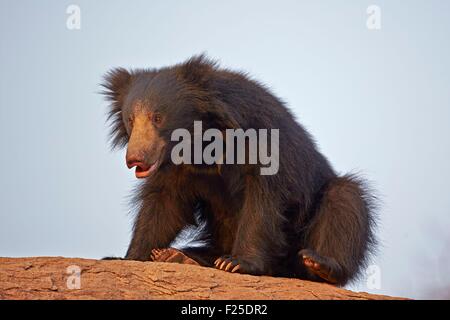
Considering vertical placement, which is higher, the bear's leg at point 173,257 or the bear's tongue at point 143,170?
the bear's tongue at point 143,170

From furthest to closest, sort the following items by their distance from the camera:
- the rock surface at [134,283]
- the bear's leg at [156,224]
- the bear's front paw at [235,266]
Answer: the bear's leg at [156,224], the bear's front paw at [235,266], the rock surface at [134,283]

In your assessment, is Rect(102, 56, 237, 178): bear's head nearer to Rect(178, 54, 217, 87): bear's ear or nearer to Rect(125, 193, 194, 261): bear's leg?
Rect(178, 54, 217, 87): bear's ear

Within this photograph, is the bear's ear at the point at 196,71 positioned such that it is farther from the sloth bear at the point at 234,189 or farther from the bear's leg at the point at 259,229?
the bear's leg at the point at 259,229

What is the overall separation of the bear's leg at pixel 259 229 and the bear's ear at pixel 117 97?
173cm

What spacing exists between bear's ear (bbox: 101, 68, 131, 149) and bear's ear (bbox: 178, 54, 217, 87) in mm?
680

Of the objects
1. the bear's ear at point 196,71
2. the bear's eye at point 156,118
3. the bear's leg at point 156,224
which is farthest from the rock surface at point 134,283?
the bear's ear at point 196,71

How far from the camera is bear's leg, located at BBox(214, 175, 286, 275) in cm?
842

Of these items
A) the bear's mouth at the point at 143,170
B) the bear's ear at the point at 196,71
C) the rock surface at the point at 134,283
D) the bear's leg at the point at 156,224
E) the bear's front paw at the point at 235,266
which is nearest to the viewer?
the rock surface at the point at 134,283

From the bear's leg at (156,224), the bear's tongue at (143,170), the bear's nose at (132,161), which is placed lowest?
the bear's leg at (156,224)

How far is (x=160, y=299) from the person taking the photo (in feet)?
22.7

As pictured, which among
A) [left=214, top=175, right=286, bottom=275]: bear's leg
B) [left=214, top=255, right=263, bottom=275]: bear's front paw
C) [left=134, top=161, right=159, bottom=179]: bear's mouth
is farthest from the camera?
[left=214, top=175, right=286, bottom=275]: bear's leg

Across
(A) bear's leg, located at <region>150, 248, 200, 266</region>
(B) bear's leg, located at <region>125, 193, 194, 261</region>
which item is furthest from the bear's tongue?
(B) bear's leg, located at <region>125, 193, 194, 261</region>

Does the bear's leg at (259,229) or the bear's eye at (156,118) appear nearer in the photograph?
the bear's leg at (259,229)

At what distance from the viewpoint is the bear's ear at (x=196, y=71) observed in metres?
9.05
